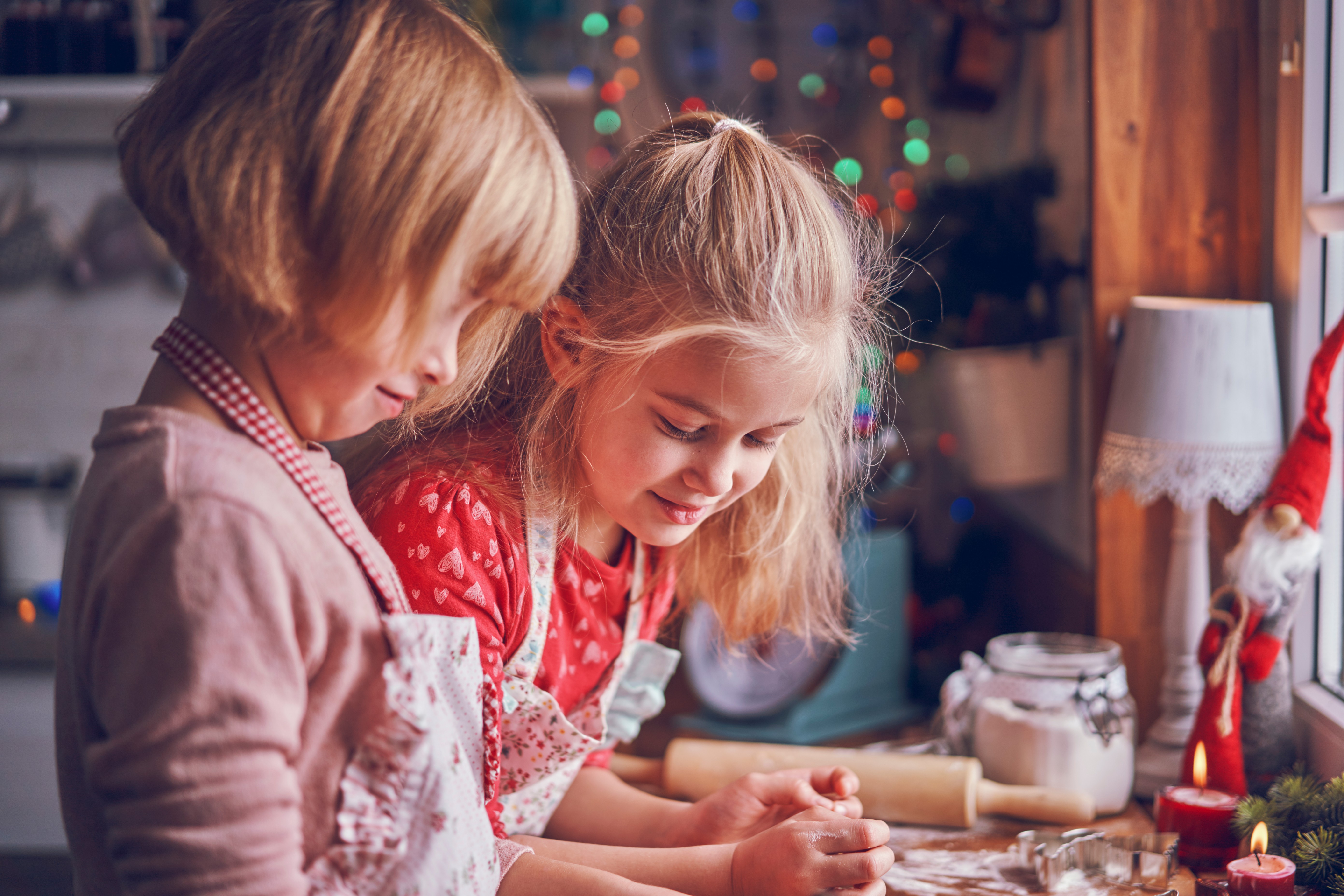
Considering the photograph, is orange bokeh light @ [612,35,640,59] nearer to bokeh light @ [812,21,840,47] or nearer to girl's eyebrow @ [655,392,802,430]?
bokeh light @ [812,21,840,47]

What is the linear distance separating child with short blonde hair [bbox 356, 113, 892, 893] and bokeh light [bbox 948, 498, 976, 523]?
1260 millimetres

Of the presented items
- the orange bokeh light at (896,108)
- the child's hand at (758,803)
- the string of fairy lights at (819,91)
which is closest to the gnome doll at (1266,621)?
the child's hand at (758,803)

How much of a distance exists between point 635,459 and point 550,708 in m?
0.21

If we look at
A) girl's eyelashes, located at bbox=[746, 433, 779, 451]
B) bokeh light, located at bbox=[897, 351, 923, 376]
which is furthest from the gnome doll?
bokeh light, located at bbox=[897, 351, 923, 376]

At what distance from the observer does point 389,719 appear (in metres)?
0.53

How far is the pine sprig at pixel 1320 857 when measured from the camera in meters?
0.75

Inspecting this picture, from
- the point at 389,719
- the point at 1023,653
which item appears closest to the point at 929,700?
the point at 1023,653

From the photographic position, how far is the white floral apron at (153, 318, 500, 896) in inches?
20.5

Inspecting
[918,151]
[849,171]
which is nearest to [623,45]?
[849,171]

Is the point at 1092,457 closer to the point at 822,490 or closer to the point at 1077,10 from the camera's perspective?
the point at 822,490

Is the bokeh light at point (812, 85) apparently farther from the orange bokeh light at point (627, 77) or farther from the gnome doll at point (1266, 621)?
the gnome doll at point (1266, 621)

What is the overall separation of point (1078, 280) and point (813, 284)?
1.06 metres

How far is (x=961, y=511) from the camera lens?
6.91 feet

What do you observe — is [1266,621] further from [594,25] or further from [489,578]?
[594,25]
